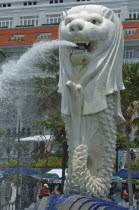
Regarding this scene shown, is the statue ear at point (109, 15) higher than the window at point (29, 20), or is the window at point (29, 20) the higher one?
the window at point (29, 20)

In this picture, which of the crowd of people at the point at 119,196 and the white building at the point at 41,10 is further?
the white building at the point at 41,10

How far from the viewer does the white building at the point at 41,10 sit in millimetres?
60219

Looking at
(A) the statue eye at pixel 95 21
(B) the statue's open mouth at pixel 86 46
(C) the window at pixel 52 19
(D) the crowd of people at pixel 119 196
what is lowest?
(D) the crowd of people at pixel 119 196

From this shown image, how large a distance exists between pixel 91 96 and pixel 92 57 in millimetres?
921

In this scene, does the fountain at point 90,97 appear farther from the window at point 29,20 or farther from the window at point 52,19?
the window at point 29,20

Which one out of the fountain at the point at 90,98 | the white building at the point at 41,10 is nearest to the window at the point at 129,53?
the white building at the point at 41,10

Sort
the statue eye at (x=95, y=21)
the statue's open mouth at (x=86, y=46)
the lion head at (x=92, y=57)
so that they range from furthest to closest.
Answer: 1. the statue eye at (x=95, y=21)
2. the statue's open mouth at (x=86, y=46)
3. the lion head at (x=92, y=57)

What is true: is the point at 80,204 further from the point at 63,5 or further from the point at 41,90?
the point at 63,5


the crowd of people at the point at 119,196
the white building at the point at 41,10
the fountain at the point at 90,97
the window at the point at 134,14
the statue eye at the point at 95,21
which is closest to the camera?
the fountain at the point at 90,97

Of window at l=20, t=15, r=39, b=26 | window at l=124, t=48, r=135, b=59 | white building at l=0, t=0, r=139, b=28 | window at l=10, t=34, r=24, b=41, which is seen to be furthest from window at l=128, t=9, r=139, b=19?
window at l=10, t=34, r=24, b=41

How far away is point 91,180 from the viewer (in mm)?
11531

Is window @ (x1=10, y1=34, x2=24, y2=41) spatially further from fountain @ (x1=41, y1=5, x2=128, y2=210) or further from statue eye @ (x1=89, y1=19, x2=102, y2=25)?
fountain @ (x1=41, y1=5, x2=128, y2=210)

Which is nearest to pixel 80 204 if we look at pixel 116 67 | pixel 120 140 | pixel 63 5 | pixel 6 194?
pixel 116 67

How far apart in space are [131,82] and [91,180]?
1184cm
